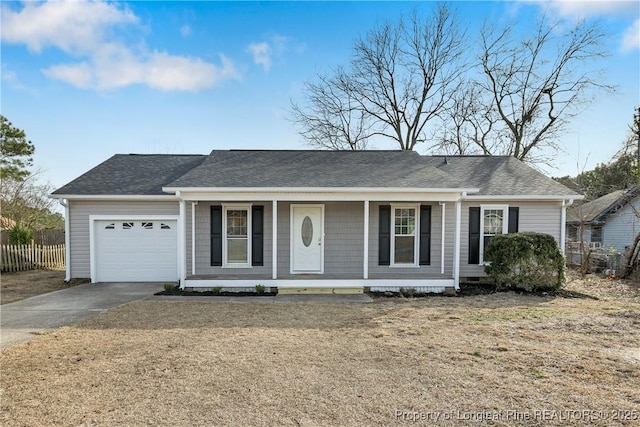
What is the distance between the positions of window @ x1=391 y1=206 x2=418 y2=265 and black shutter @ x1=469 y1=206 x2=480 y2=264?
171 centimetres

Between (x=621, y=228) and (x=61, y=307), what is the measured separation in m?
25.3

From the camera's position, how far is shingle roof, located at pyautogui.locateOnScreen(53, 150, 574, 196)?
29.2ft

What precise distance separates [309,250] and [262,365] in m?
5.62

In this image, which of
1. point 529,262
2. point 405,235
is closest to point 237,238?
point 405,235

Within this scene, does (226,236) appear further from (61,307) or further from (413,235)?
(413,235)

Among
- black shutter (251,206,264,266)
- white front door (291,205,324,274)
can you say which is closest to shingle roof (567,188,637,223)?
white front door (291,205,324,274)

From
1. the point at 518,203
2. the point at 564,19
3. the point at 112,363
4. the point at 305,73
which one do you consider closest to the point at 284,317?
the point at 112,363

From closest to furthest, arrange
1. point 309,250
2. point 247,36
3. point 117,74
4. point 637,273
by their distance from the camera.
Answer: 1. point 309,250
2. point 637,273
3. point 117,74
4. point 247,36

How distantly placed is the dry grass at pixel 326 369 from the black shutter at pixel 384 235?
10.4ft

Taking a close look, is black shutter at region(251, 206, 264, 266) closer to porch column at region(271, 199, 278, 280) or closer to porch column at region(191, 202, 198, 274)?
porch column at region(271, 199, 278, 280)

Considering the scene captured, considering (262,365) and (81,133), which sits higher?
(81,133)

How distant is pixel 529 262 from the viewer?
8.43m

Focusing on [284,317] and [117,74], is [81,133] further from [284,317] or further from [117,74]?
[284,317]

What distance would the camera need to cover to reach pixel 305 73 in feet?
70.8
